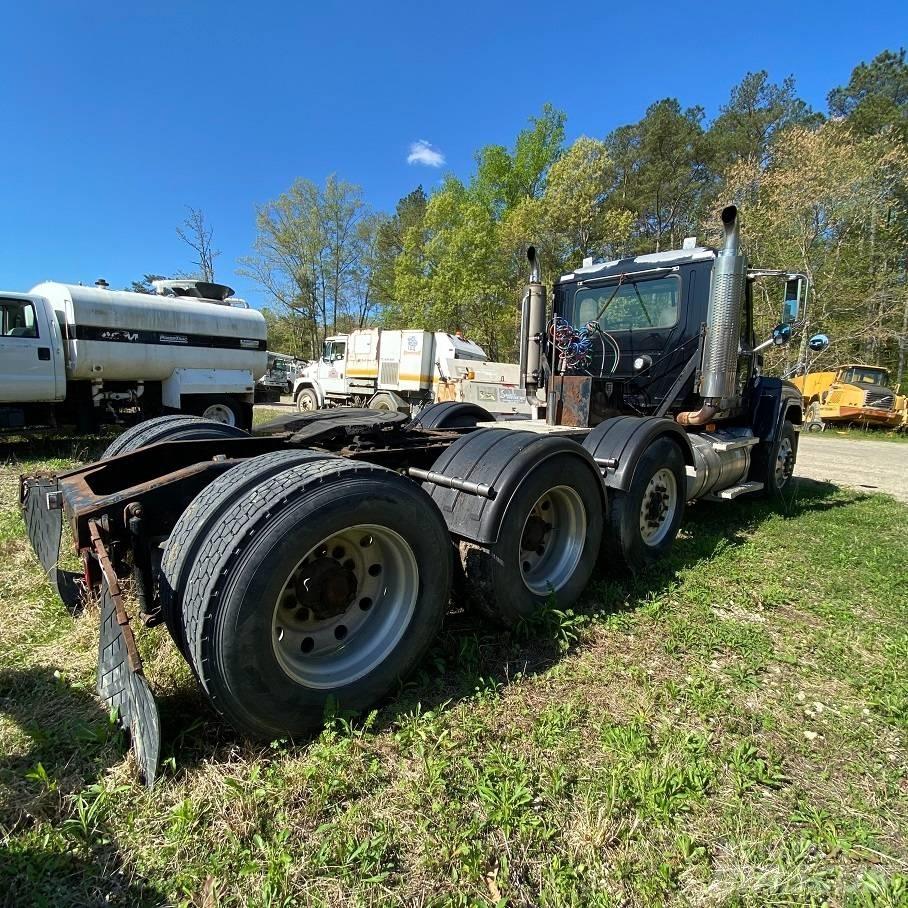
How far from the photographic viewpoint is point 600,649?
2930mm

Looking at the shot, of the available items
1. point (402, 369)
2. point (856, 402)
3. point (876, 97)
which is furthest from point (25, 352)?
point (876, 97)

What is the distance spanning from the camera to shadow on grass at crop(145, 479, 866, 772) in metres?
2.08

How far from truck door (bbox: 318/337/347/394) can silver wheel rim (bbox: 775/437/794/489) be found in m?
14.3

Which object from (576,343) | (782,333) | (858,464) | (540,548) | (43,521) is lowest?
(858,464)

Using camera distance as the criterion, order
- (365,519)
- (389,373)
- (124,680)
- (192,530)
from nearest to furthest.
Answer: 1. (124,680)
2. (192,530)
3. (365,519)
4. (389,373)

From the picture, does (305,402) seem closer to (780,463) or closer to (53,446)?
(53,446)

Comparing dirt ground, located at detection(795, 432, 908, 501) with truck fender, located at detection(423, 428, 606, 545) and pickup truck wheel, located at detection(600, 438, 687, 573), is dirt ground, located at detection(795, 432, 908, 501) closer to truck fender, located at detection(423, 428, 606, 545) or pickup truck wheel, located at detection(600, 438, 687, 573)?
pickup truck wheel, located at detection(600, 438, 687, 573)

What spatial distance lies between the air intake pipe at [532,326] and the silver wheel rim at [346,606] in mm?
3902

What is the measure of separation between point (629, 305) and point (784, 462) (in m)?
3.02

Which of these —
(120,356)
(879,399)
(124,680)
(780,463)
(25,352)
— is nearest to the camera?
(124,680)

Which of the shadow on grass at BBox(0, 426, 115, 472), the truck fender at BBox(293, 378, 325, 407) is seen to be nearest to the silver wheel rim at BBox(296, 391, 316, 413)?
the truck fender at BBox(293, 378, 325, 407)

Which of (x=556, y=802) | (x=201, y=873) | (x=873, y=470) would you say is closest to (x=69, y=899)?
(x=201, y=873)

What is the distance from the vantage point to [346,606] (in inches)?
90.7

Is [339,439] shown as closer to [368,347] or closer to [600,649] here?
[600,649]
